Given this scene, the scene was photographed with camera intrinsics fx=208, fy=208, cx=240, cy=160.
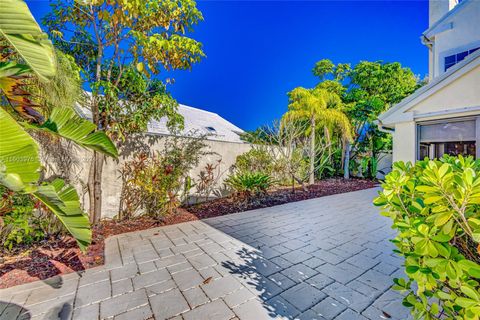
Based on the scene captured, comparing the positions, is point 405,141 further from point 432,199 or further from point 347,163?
point 347,163

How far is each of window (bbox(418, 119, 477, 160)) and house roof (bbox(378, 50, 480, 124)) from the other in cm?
58

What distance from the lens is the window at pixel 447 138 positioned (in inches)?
161

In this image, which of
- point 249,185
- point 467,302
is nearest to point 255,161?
point 249,185

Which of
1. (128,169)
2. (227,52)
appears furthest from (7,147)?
(227,52)

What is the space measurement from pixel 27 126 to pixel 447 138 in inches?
275

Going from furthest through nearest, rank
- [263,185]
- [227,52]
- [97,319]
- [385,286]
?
1. [227,52]
2. [263,185]
3. [385,286]
4. [97,319]

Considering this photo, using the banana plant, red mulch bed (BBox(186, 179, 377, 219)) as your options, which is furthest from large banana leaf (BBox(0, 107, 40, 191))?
red mulch bed (BBox(186, 179, 377, 219))

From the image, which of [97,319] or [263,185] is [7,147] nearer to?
[97,319]

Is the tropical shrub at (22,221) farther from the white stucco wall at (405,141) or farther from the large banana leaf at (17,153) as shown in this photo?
the white stucco wall at (405,141)

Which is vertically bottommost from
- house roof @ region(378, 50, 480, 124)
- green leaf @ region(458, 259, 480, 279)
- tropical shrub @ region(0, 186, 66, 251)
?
tropical shrub @ region(0, 186, 66, 251)

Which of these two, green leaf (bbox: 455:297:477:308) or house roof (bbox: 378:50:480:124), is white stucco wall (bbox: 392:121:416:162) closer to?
house roof (bbox: 378:50:480:124)

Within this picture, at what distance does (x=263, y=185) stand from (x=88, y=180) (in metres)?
4.82

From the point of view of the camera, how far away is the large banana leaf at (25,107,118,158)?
241 centimetres

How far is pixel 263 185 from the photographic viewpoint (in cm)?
704
